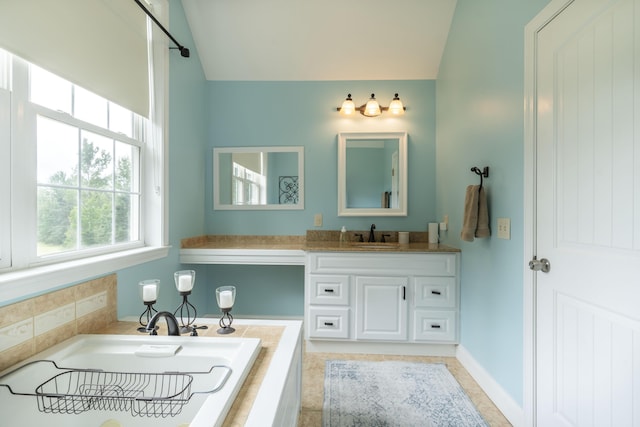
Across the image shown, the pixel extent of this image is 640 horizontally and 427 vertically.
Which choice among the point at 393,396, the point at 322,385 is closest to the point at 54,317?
the point at 322,385

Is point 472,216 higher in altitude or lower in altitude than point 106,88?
lower

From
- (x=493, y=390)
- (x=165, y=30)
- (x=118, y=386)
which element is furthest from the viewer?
(x=165, y=30)

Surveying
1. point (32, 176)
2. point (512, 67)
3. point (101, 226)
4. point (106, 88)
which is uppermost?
point (512, 67)

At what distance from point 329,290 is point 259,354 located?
1310 mm

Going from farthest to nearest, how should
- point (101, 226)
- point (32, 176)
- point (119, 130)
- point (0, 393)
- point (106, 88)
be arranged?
1. point (119, 130)
2. point (101, 226)
3. point (106, 88)
4. point (32, 176)
5. point (0, 393)

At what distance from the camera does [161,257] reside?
2035mm

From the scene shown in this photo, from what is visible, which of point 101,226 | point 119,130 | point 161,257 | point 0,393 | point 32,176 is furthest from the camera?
point 161,257

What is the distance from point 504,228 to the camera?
1.65 m

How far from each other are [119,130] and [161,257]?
87 cm

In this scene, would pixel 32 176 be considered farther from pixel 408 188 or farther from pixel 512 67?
pixel 408 188

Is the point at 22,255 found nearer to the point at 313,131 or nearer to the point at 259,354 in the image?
the point at 259,354

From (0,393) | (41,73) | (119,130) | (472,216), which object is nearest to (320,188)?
(472,216)

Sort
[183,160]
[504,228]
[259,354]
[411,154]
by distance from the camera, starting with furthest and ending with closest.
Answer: [411,154]
[183,160]
[504,228]
[259,354]

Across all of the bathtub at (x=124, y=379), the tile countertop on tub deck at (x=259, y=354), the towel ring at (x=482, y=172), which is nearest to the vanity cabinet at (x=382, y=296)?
the towel ring at (x=482, y=172)
